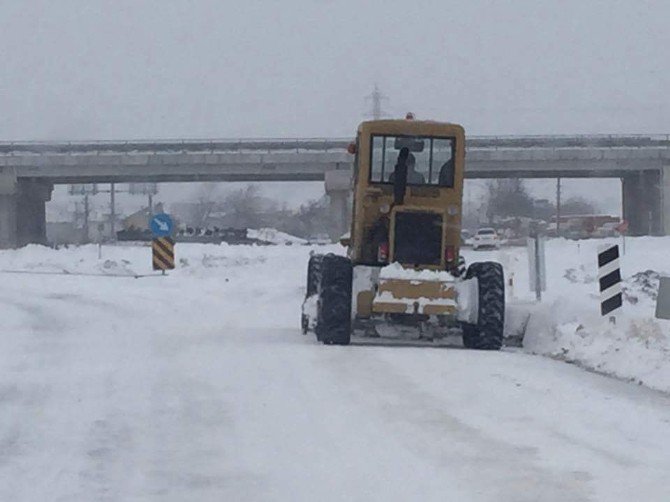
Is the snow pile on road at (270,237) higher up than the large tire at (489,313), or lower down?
lower down

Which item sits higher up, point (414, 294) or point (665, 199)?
point (665, 199)

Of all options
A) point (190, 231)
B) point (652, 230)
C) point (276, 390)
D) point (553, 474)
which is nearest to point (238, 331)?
point (276, 390)

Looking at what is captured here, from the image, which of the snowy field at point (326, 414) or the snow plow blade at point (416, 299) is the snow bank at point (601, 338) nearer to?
the snowy field at point (326, 414)

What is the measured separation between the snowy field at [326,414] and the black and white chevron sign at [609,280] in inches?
13.3

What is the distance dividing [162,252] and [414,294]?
19.5 meters

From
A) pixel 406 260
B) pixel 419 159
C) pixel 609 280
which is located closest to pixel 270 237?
pixel 419 159

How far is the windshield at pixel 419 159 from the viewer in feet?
57.9

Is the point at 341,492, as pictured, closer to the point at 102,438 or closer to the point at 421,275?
the point at 102,438

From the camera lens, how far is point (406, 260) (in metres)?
17.0

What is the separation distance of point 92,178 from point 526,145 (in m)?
24.0

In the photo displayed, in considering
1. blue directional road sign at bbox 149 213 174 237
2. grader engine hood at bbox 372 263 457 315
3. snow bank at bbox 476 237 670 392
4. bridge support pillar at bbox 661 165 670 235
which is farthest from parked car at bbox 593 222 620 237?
grader engine hood at bbox 372 263 457 315

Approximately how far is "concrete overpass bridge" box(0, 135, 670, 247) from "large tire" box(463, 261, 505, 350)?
44.9 metres

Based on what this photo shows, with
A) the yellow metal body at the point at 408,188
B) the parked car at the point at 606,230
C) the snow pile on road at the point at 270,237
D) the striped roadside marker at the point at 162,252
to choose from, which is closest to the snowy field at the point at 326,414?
the yellow metal body at the point at 408,188

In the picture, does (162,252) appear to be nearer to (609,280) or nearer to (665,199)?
(609,280)
